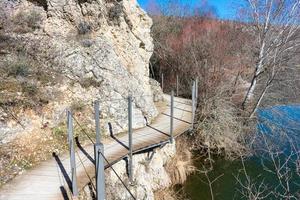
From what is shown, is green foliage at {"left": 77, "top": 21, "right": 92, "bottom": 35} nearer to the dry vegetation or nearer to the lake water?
the dry vegetation

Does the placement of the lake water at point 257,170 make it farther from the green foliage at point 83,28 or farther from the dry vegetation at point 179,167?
the green foliage at point 83,28

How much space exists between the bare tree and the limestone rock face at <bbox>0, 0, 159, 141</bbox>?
→ 599 centimetres

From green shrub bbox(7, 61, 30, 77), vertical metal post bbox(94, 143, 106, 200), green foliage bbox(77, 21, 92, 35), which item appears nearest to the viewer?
vertical metal post bbox(94, 143, 106, 200)

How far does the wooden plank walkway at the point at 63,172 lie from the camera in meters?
6.50

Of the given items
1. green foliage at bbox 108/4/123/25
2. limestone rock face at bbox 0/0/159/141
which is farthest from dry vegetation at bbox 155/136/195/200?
green foliage at bbox 108/4/123/25

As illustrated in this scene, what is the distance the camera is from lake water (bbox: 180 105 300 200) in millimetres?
10945

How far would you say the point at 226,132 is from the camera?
45.8ft

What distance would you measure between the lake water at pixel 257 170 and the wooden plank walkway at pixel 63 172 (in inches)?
87.9

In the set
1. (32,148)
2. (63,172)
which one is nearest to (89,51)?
(32,148)

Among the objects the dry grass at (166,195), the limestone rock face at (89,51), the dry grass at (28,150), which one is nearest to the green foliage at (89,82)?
the limestone rock face at (89,51)

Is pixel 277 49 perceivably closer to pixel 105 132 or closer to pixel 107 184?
pixel 105 132

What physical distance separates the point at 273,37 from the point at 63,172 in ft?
42.8

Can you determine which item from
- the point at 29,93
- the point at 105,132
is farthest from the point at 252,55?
the point at 29,93

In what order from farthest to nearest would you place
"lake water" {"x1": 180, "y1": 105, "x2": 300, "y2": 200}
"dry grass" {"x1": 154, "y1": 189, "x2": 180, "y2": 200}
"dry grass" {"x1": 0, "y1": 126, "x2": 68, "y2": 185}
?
"lake water" {"x1": 180, "y1": 105, "x2": 300, "y2": 200}
"dry grass" {"x1": 154, "y1": 189, "x2": 180, "y2": 200}
"dry grass" {"x1": 0, "y1": 126, "x2": 68, "y2": 185}
